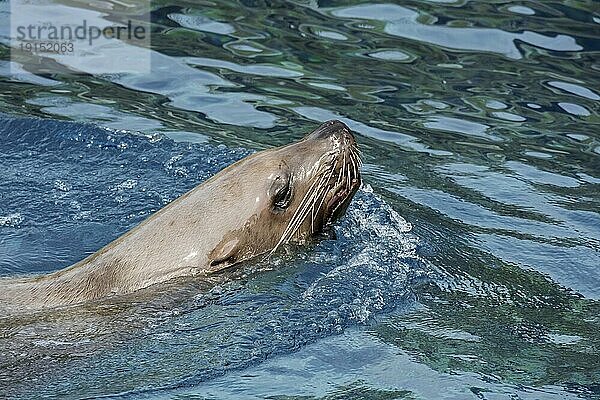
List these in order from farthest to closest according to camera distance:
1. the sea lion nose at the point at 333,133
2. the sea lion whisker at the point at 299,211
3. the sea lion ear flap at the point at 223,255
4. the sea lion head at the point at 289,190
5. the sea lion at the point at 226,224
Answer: the sea lion nose at the point at 333,133
the sea lion whisker at the point at 299,211
the sea lion head at the point at 289,190
the sea lion ear flap at the point at 223,255
the sea lion at the point at 226,224

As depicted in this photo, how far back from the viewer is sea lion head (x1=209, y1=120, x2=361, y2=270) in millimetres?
6555

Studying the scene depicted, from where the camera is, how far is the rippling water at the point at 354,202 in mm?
5656

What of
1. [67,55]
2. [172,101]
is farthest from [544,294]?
[67,55]

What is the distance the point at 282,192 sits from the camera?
6656 millimetres

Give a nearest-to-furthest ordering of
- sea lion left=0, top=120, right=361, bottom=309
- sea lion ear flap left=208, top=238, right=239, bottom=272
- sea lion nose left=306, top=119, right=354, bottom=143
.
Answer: sea lion left=0, top=120, right=361, bottom=309
sea lion ear flap left=208, top=238, right=239, bottom=272
sea lion nose left=306, top=119, right=354, bottom=143

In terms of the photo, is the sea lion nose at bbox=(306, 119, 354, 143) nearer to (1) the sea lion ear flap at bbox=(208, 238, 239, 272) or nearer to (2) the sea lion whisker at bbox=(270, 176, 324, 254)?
(2) the sea lion whisker at bbox=(270, 176, 324, 254)

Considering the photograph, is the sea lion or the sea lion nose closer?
the sea lion

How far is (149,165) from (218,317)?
2.45 meters

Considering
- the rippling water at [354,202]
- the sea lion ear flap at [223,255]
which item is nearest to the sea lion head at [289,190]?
the sea lion ear flap at [223,255]

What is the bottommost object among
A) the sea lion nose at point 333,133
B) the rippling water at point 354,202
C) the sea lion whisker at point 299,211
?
the rippling water at point 354,202

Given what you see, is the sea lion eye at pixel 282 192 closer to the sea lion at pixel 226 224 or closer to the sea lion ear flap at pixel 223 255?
the sea lion at pixel 226 224

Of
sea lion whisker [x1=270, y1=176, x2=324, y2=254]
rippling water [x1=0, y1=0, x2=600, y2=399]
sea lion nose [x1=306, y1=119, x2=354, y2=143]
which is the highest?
sea lion nose [x1=306, y1=119, x2=354, y2=143]

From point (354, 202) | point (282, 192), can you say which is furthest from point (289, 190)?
point (354, 202)

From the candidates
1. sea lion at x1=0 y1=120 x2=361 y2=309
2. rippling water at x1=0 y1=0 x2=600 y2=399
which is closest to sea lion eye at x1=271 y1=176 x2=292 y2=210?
sea lion at x1=0 y1=120 x2=361 y2=309
